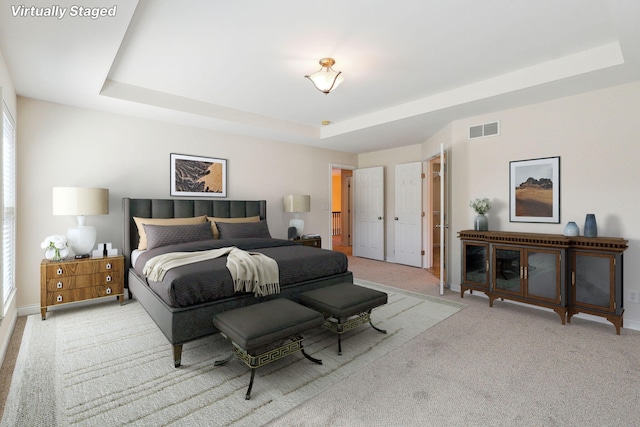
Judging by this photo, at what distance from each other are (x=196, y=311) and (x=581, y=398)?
2675mm

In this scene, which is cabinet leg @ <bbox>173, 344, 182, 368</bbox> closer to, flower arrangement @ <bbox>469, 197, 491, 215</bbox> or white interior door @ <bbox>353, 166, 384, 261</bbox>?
flower arrangement @ <bbox>469, 197, 491, 215</bbox>

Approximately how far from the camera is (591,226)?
10.3ft

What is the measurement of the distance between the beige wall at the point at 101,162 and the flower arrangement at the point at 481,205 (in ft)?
11.0

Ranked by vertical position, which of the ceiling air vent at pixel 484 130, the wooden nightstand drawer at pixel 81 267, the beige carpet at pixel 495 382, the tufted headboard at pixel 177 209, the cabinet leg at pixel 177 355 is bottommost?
the beige carpet at pixel 495 382

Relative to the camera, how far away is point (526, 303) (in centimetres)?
Result: 347

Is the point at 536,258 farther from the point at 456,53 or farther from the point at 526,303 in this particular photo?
the point at 456,53

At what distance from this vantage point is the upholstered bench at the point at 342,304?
8.28ft

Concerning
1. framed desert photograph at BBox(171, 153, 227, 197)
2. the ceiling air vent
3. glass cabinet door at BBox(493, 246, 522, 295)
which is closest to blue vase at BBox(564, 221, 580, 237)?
glass cabinet door at BBox(493, 246, 522, 295)

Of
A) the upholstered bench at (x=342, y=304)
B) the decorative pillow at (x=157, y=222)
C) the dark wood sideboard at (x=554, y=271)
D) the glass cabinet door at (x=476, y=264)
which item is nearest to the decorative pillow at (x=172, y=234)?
the decorative pillow at (x=157, y=222)

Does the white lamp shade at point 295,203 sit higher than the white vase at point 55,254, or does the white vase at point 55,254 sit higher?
the white lamp shade at point 295,203

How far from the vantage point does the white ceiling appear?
85.0 inches

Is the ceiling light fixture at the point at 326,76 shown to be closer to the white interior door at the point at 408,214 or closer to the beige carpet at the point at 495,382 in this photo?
the beige carpet at the point at 495,382

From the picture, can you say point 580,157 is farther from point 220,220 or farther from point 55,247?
point 55,247

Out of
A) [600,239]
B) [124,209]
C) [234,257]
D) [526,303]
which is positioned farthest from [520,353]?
[124,209]
